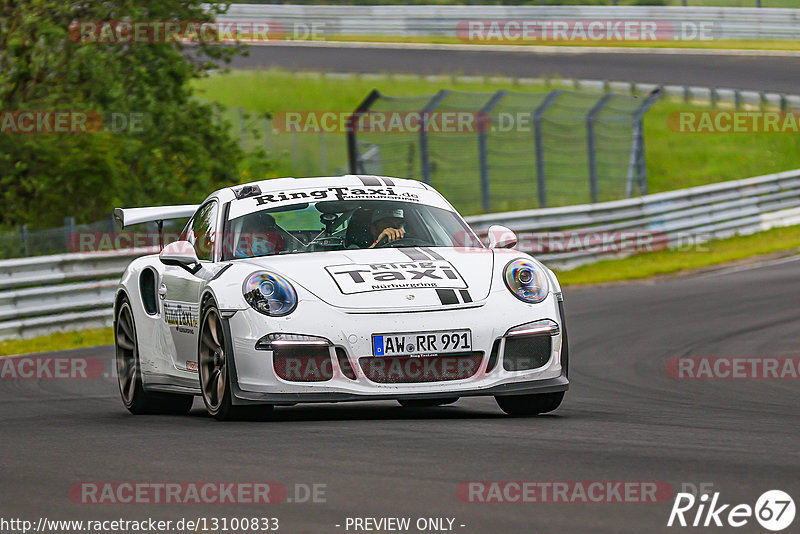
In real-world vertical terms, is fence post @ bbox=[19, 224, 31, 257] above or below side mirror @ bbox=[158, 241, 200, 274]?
below

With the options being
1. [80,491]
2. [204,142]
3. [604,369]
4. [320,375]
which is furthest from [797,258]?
[80,491]

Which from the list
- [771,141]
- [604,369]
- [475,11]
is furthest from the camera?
[475,11]

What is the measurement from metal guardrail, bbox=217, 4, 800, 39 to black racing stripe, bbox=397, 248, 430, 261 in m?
29.7

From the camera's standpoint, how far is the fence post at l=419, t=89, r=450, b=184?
63.9 feet

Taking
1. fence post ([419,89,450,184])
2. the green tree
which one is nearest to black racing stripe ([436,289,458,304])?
fence post ([419,89,450,184])

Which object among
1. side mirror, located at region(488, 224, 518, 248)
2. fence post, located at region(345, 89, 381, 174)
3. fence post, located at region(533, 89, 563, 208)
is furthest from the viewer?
fence post, located at region(533, 89, 563, 208)

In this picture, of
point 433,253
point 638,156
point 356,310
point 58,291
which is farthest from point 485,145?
point 356,310

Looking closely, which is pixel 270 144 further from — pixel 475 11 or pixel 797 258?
pixel 797 258

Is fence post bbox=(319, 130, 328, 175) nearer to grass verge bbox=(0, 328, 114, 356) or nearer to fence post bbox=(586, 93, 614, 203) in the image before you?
fence post bbox=(586, 93, 614, 203)

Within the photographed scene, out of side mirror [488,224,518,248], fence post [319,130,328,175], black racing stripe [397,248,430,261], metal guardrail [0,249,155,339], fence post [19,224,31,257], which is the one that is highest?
black racing stripe [397,248,430,261]

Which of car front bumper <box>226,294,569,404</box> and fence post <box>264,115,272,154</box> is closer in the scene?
car front bumper <box>226,294,569,404</box>

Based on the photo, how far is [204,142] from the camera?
20.9 metres

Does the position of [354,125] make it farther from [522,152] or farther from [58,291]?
[58,291]

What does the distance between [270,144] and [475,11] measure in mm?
9678
